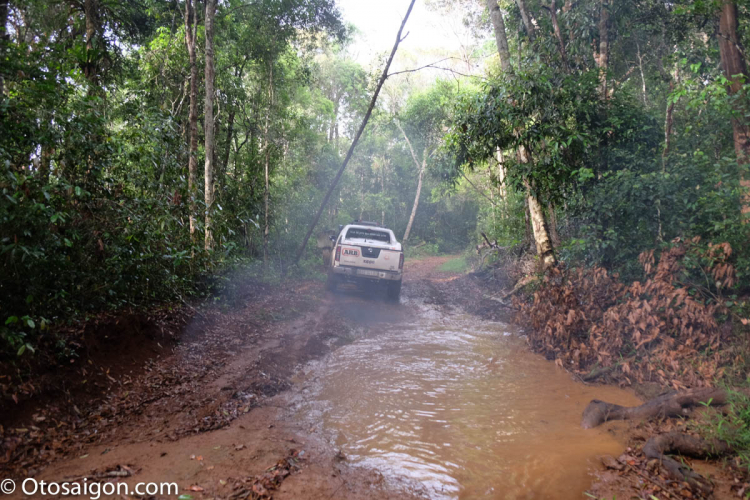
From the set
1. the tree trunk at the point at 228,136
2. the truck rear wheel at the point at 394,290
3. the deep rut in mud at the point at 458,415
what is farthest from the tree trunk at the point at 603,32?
the tree trunk at the point at 228,136

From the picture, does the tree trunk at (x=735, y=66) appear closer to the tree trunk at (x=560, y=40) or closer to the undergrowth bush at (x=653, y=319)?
the undergrowth bush at (x=653, y=319)

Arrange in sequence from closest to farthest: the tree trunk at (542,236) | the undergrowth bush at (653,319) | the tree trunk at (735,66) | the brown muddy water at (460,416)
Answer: the brown muddy water at (460,416)
the undergrowth bush at (653,319)
the tree trunk at (735,66)
the tree trunk at (542,236)

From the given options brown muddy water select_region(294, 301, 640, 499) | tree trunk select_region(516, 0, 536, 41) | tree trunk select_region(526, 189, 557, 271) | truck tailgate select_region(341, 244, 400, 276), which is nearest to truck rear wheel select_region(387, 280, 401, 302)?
truck tailgate select_region(341, 244, 400, 276)

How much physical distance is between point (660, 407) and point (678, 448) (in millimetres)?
847

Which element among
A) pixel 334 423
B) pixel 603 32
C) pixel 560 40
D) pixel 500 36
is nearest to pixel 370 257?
pixel 500 36

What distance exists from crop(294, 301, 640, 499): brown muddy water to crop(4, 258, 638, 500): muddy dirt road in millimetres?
18

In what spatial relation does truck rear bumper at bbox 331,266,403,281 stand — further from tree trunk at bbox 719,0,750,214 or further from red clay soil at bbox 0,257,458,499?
tree trunk at bbox 719,0,750,214

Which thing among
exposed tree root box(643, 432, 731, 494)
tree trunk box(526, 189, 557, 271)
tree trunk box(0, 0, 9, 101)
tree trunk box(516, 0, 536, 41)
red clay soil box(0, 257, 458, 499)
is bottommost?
red clay soil box(0, 257, 458, 499)

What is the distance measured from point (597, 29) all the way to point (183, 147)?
27.3ft

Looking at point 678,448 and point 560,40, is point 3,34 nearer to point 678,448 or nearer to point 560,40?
point 678,448

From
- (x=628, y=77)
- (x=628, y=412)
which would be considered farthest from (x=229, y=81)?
(x=628, y=412)

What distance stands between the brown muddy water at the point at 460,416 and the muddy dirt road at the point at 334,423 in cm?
2

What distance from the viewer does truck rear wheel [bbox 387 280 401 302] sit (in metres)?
11.1

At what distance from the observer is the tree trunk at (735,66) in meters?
6.03
